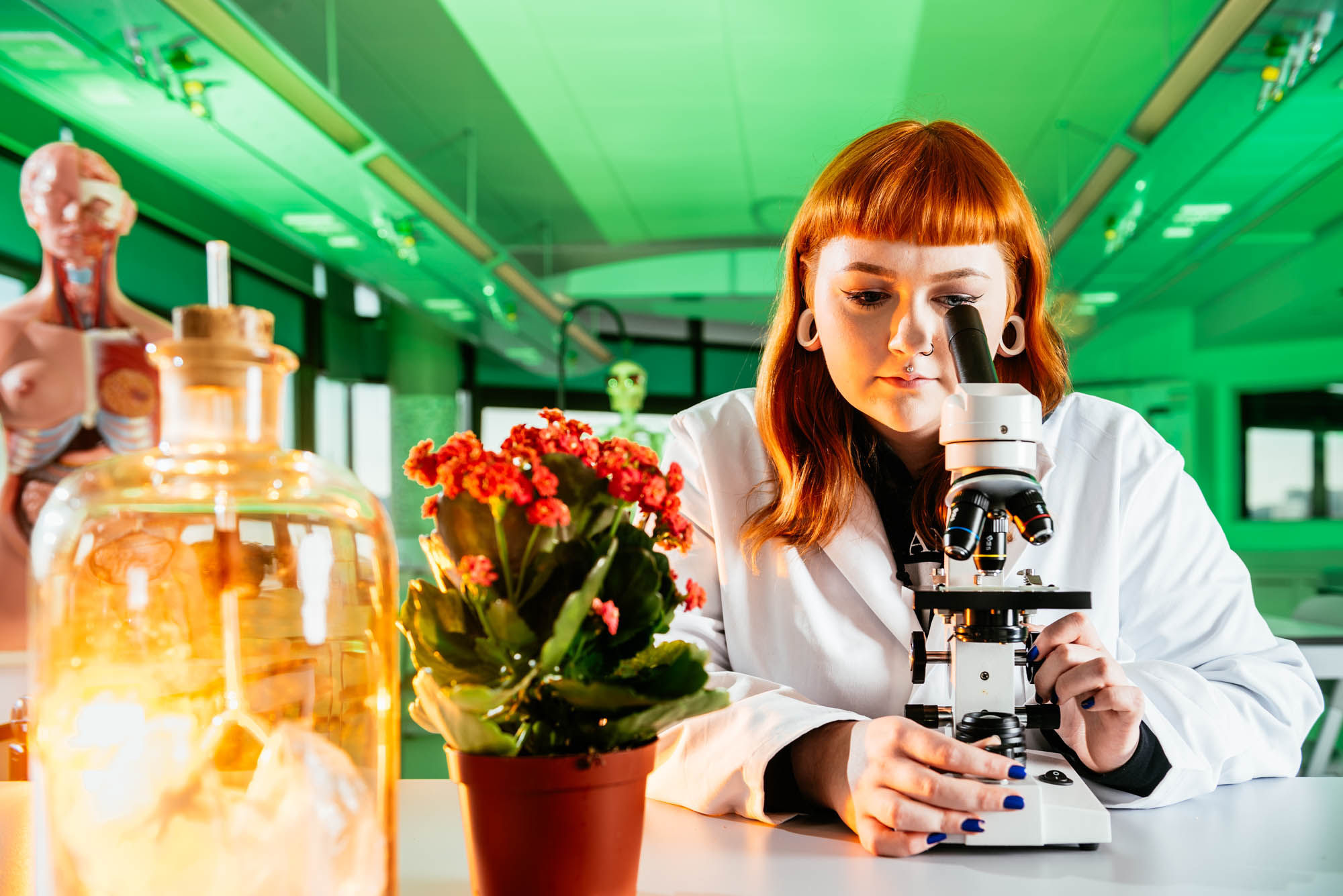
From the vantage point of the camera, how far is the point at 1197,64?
2.90m

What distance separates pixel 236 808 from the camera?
53 centimetres

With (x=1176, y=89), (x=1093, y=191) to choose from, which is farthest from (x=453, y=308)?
(x=1176, y=89)

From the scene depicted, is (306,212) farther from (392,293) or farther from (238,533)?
(238,533)

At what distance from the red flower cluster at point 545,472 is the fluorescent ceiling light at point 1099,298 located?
6.08m

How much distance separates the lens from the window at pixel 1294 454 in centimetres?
729

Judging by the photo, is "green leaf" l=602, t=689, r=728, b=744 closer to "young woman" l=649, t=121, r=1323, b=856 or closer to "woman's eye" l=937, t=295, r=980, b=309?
"young woman" l=649, t=121, r=1323, b=856

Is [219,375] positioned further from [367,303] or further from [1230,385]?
[1230,385]

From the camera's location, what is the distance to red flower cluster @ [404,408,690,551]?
579mm

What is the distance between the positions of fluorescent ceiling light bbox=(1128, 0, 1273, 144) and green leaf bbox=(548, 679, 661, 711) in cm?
271

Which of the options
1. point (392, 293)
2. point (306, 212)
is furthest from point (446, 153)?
point (306, 212)

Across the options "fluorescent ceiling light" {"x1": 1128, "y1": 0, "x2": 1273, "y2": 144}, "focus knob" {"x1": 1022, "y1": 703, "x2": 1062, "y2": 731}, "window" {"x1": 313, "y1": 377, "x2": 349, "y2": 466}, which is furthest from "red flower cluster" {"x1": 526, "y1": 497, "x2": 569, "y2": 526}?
"window" {"x1": 313, "y1": 377, "x2": 349, "y2": 466}

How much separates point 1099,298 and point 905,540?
Answer: 5571mm

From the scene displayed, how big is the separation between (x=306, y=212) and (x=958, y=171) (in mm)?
3803

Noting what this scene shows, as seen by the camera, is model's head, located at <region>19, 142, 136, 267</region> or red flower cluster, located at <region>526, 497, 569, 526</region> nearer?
red flower cluster, located at <region>526, 497, 569, 526</region>
